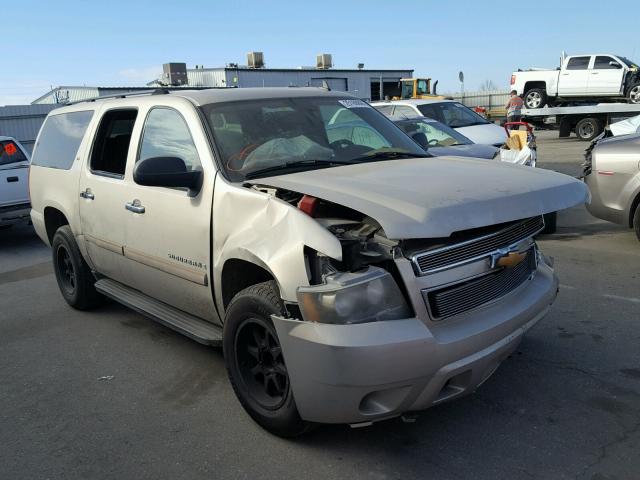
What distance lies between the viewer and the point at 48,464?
10.3 feet

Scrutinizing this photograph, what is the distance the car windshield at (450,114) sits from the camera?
12219 mm

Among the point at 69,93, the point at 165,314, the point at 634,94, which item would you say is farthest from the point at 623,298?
the point at 69,93

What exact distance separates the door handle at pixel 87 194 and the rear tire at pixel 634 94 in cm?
2334

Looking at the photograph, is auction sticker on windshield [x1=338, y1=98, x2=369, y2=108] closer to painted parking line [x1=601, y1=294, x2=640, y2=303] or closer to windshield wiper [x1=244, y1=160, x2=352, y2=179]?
windshield wiper [x1=244, y1=160, x2=352, y2=179]

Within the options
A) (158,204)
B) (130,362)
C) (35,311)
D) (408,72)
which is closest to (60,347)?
(130,362)

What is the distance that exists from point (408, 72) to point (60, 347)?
147 feet

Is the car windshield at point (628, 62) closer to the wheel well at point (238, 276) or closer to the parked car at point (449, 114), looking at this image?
the parked car at point (449, 114)

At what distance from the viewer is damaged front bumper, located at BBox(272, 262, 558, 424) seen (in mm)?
2592

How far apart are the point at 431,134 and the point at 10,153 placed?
23.6ft

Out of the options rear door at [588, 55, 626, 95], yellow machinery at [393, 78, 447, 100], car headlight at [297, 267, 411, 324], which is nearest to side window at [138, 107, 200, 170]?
car headlight at [297, 267, 411, 324]

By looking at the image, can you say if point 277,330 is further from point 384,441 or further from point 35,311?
point 35,311

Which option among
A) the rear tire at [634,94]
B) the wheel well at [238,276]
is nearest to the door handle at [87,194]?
the wheel well at [238,276]

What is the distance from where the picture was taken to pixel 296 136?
3.99 meters

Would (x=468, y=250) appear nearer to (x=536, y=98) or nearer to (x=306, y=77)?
(x=536, y=98)
